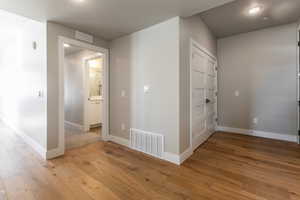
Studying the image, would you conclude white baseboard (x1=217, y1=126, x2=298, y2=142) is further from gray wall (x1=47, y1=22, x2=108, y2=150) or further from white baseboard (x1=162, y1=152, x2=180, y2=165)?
gray wall (x1=47, y1=22, x2=108, y2=150)

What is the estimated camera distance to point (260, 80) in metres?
3.60

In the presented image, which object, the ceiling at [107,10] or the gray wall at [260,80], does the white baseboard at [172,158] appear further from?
the gray wall at [260,80]

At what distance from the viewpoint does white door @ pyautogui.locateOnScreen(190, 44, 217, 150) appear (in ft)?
9.12

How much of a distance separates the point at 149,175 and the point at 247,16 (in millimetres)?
3343

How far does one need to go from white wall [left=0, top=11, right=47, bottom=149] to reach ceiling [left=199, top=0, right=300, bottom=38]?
309cm

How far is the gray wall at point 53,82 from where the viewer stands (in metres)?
2.49

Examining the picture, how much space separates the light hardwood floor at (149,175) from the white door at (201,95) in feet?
1.44

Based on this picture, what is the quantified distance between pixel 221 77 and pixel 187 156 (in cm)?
262

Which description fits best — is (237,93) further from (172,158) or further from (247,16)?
(172,158)

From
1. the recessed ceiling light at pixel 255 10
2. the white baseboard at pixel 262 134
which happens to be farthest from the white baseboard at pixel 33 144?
the recessed ceiling light at pixel 255 10

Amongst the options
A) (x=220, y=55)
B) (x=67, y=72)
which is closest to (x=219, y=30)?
(x=220, y=55)

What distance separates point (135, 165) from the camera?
2291mm

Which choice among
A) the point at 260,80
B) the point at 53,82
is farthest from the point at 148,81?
the point at 260,80

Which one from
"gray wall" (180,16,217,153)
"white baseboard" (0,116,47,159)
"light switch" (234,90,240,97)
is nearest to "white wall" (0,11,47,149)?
"white baseboard" (0,116,47,159)
